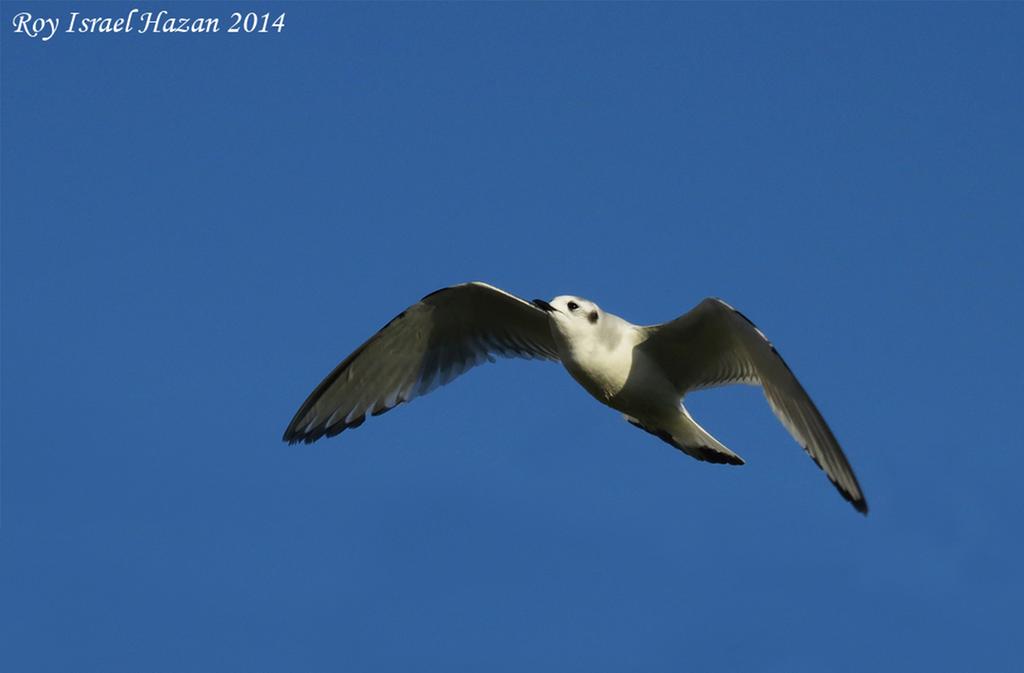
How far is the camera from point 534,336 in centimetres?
1085

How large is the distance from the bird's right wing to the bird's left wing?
1100 mm

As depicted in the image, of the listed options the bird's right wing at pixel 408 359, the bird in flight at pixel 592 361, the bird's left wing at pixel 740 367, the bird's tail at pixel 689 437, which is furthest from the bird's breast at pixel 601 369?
the bird's right wing at pixel 408 359

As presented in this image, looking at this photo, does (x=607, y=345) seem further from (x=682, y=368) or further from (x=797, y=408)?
(x=797, y=408)

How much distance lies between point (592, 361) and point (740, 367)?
986mm

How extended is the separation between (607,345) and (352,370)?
211 cm

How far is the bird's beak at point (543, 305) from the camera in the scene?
960 cm

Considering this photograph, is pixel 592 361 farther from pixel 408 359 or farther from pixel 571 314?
pixel 408 359

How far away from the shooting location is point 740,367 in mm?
9945

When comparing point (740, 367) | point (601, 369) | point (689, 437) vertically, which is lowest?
point (689, 437)

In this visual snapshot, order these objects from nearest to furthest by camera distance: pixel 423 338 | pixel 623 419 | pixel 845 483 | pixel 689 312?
pixel 845 483
pixel 689 312
pixel 623 419
pixel 423 338

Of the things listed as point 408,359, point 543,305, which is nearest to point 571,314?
point 543,305

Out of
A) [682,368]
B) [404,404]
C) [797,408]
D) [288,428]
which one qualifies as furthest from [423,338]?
[797,408]

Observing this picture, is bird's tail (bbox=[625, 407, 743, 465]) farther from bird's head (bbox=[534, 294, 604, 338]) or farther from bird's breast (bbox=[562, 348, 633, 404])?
bird's head (bbox=[534, 294, 604, 338])

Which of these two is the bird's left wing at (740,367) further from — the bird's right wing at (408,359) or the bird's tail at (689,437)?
the bird's right wing at (408,359)
